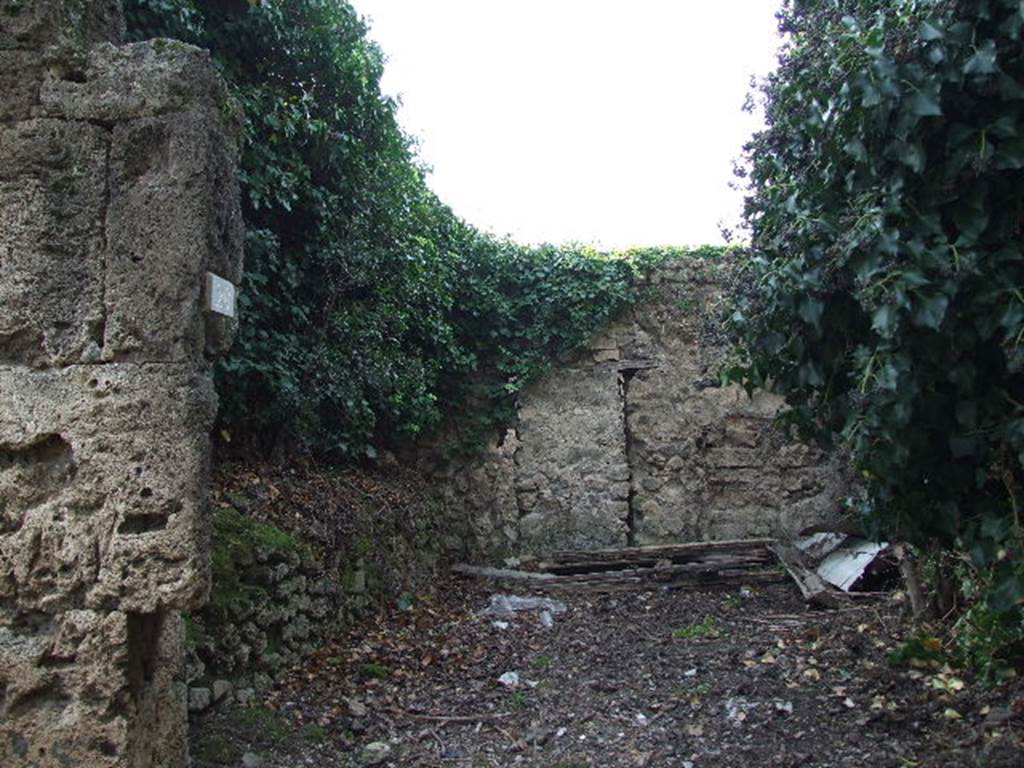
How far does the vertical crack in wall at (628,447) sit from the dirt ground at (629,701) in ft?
6.29

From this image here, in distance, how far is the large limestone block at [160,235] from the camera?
8.23 feet

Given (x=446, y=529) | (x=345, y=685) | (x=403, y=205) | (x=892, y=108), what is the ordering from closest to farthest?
(x=892, y=108), (x=345, y=685), (x=403, y=205), (x=446, y=529)

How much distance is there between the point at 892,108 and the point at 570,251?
5.90 m

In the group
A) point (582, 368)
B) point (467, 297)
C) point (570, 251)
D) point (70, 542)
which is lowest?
point (70, 542)

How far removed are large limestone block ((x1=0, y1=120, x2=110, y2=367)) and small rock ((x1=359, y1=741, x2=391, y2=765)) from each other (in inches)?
89.6

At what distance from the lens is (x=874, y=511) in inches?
124

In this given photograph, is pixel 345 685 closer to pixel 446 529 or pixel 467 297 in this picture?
pixel 446 529

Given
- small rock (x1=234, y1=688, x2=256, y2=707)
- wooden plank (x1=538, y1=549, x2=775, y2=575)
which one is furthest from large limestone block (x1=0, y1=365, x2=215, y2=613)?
wooden plank (x1=538, y1=549, x2=775, y2=575)

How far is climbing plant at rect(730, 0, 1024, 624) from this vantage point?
7.34ft

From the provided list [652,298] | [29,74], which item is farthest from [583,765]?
[652,298]

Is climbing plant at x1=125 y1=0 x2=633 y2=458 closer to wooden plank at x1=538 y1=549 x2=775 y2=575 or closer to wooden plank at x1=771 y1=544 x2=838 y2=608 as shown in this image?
wooden plank at x1=538 y1=549 x2=775 y2=575

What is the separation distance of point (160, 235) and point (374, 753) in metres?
2.59

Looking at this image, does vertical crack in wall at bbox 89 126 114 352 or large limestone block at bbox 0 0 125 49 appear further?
large limestone block at bbox 0 0 125 49

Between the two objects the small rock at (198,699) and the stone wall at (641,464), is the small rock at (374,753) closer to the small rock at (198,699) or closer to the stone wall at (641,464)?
the small rock at (198,699)
